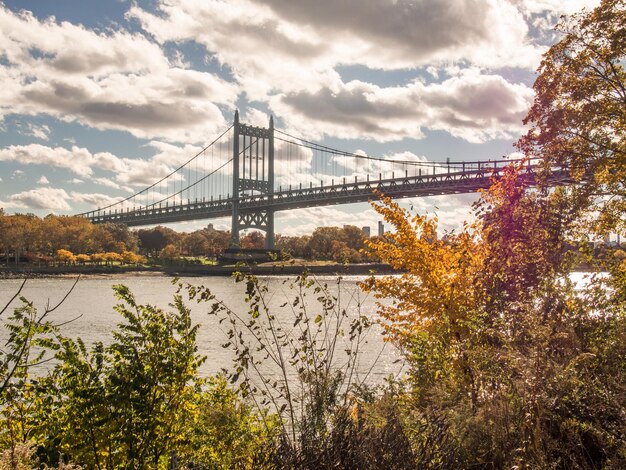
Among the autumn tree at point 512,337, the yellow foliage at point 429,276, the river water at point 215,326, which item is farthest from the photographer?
the river water at point 215,326

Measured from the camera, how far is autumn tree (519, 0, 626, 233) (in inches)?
380

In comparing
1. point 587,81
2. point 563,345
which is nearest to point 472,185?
point 587,81

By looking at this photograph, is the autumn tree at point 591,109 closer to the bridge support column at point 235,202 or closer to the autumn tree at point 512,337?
the autumn tree at point 512,337

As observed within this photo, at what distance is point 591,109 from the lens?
9852 millimetres

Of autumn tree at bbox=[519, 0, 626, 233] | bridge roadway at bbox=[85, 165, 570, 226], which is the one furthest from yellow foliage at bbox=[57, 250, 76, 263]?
autumn tree at bbox=[519, 0, 626, 233]

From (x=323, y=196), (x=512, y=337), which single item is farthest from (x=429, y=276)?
(x=323, y=196)

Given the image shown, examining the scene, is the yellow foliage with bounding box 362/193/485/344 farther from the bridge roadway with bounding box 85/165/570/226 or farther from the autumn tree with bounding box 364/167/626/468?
the bridge roadway with bounding box 85/165/570/226

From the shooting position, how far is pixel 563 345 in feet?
16.6

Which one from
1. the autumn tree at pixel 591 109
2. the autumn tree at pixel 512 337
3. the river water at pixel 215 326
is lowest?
the river water at pixel 215 326

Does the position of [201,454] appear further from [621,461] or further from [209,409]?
[621,461]

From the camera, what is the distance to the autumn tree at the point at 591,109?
31.6ft

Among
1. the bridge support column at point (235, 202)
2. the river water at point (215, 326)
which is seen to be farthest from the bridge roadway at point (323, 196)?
the river water at point (215, 326)

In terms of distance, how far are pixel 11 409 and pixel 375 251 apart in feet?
16.6

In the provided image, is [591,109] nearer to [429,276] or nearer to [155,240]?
[429,276]
